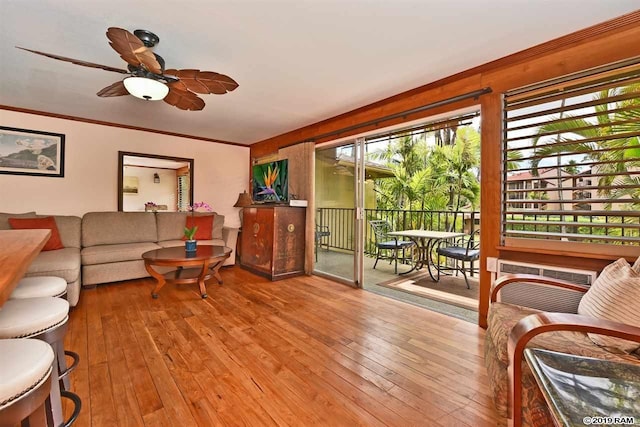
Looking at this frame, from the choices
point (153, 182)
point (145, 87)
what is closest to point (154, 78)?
point (145, 87)

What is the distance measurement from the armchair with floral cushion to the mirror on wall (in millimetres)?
4999

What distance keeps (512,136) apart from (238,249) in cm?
442

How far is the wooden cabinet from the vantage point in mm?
3928

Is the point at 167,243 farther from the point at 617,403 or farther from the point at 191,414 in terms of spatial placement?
the point at 617,403

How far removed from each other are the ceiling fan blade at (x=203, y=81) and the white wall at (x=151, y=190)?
314 cm

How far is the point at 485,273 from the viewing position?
7.99ft

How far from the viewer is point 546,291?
5.81ft

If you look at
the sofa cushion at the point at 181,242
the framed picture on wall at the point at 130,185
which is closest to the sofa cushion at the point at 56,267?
the sofa cushion at the point at 181,242

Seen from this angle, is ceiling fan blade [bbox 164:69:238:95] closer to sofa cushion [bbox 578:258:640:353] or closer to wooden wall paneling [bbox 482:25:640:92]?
wooden wall paneling [bbox 482:25:640:92]

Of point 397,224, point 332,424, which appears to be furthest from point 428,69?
point 397,224

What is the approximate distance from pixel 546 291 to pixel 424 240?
103 inches

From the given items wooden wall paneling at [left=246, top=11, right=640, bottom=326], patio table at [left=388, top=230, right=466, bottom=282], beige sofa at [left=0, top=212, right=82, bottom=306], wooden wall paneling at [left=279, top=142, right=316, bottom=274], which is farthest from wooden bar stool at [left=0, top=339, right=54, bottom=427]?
patio table at [left=388, top=230, right=466, bottom=282]

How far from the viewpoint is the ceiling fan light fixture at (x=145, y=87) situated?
2.06 metres

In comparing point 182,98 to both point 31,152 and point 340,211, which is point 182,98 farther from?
point 31,152
